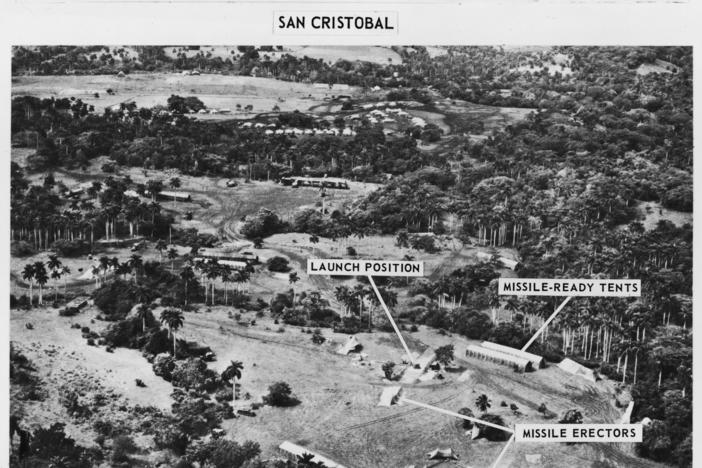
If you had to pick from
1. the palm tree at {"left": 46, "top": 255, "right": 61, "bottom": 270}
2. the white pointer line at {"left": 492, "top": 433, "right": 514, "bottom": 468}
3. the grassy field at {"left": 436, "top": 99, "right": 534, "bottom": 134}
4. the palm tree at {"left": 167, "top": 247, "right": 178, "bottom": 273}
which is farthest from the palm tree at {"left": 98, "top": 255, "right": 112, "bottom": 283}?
the white pointer line at {"left": 492, "top": 433, "right": 514, "bottom": 468}

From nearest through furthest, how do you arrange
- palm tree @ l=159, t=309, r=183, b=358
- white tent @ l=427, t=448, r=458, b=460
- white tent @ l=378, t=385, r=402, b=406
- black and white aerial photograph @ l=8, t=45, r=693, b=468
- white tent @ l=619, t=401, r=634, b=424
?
white tent @ l=427, t=448, r=458, b=460, black and white aerial photograph @ l=8, t=45, r=693, b=468, white tent @ l=619, t=401, r=634, b=424, white tent @ l=378, t=385, r=402, b=406, palm tree @ l=159, t=309, r=183, b=358

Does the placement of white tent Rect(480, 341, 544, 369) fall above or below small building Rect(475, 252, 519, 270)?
below

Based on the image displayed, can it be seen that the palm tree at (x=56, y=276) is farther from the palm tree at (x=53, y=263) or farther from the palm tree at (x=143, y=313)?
the palm tree at (x=143, y=313)

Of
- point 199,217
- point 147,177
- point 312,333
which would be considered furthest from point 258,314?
point 147,177

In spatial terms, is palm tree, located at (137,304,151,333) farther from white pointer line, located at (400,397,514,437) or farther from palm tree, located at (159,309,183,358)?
white pointer line, located at (400,397,514,437)

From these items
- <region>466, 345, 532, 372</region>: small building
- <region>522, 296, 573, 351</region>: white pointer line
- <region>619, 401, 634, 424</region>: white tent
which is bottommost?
<region>619, 401, 634, 424</region>: white tent

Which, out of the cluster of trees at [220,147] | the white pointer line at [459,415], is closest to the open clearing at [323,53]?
the cluster of trees at [220,147]
